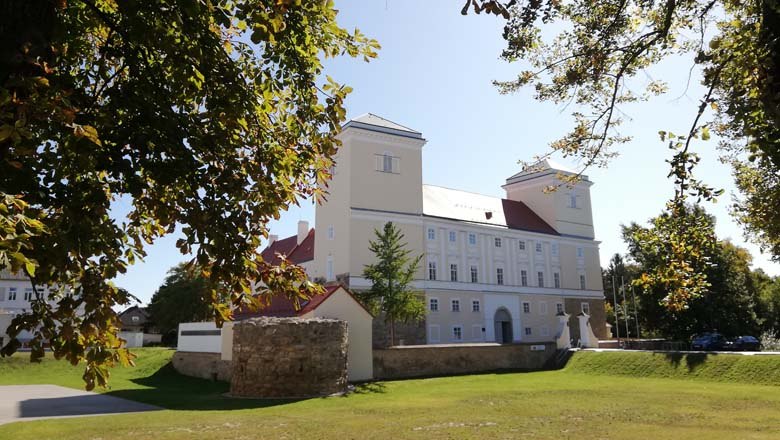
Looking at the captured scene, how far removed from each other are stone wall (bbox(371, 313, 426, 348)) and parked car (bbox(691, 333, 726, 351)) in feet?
69.5

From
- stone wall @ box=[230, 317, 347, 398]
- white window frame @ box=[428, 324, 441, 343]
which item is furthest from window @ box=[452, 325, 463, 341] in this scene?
stone wall @ box=[230, 317, 347, 398]

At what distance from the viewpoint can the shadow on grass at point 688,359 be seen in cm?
2640

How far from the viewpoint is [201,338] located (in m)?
28.5

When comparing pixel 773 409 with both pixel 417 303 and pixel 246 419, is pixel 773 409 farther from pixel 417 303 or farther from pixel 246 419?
pixel 417 303

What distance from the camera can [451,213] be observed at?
4628 centimetres

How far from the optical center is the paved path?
16094mm

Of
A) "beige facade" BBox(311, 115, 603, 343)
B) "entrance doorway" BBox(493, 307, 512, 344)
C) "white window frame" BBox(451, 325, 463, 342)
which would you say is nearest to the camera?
"beige facade" BBox(311, 115, 603, 343)

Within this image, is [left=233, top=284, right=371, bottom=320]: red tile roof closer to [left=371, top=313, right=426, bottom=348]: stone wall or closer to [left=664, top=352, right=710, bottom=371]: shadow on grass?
[left=371, top=313, right=426, bottom=348]: stone wall

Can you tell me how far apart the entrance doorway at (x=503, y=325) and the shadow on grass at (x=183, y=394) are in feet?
85.8

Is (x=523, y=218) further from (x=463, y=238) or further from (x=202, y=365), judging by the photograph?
(x=202, y=365)

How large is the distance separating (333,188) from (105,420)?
92.4ft

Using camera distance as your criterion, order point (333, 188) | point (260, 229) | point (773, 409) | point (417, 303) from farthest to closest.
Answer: point (333, 188), point (417, 303), point (773, 409), point (260, 229)

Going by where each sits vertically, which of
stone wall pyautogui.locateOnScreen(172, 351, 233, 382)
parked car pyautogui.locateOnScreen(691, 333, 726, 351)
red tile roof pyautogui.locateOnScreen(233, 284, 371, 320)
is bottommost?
stone wall pyautogui.locateOnScreen(172, 351, 233, 382)

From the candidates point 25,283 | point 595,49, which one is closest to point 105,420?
point 595,49
